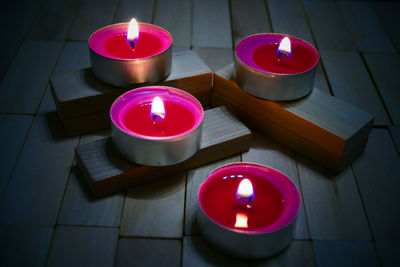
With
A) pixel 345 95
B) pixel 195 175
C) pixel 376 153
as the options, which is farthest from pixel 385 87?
pixel 195 175

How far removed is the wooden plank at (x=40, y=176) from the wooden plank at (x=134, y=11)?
66cm

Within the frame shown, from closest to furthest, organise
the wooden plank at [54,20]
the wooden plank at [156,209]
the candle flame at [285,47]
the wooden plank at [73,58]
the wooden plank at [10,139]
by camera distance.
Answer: the wooden plank at [156,209] < the wooden plank at [10,139] < the candle flame at [285,47] < the wooden plank at [73,58] < the wooden plank at [54,20]

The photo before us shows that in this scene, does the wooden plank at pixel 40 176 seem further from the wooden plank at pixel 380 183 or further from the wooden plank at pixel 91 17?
the wooden plank at pixel 380 183

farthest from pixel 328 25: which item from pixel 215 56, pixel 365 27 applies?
pixel 215 56

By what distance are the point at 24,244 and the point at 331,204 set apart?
2.43 feet

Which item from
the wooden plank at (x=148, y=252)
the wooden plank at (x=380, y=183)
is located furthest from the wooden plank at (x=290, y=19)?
the wooden plank at (x=148, y=252)

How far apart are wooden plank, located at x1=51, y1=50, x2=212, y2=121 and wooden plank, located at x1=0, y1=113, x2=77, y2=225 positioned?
8 cm

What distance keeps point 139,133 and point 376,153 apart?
26.6 inches

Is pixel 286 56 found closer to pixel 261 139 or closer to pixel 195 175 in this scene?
pixel 261 139

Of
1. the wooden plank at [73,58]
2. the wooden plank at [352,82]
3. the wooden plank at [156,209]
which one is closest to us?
the wooden plank at [156,209]

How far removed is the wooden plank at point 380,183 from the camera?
3.71 feet

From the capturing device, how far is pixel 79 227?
1.09 m

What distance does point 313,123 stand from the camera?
1243 millimetres

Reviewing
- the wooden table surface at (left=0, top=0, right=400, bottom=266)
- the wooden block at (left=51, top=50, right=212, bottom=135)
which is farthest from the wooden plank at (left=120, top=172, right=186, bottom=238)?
the wooden block at (left=51, top=50, right=212, bottom=135)
